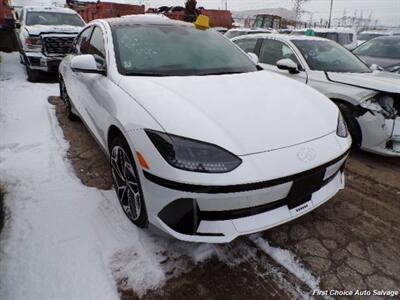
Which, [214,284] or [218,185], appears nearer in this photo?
[218,185]

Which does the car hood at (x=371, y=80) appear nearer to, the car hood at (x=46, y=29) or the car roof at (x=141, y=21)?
the car roof at (x=141, y=21)

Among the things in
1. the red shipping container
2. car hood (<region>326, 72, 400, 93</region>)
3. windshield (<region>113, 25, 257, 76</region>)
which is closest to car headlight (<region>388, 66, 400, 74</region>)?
car hood (<region>326, 72, 400, 93</region>)

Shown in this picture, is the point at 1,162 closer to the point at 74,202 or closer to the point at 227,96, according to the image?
the point at 74,202

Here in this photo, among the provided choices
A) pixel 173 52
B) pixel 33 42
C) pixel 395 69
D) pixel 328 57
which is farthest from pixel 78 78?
pixel 395 69

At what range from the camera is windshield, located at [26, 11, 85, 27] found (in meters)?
8.20

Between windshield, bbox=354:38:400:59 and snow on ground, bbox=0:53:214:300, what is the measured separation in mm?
6877

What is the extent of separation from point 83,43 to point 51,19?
18.0 feet

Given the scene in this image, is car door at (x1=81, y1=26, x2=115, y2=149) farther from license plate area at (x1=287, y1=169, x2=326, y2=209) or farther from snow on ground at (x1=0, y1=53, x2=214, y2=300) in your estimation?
license plate area at (x1=287, y1=169, x2=326, y2=209)

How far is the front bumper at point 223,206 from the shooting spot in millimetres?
1862

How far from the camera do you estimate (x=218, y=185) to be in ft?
5.98

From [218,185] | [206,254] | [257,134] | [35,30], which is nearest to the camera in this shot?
[218,185]

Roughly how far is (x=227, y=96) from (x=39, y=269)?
1.75 m

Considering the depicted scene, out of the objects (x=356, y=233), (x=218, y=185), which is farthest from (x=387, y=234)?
(x=218, y=185)

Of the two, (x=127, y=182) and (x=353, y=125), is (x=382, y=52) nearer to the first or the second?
(x=353, y=125)
